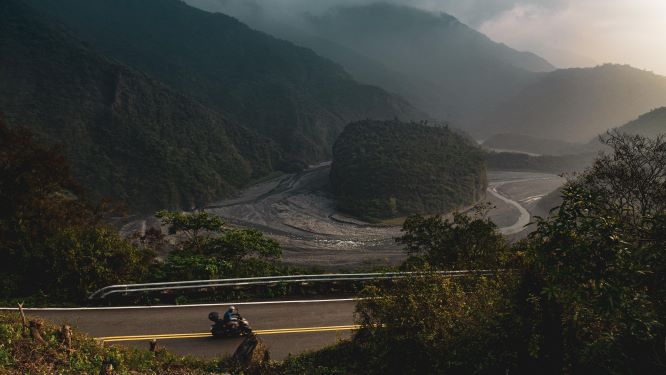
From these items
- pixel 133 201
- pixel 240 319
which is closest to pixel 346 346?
pixel 240 319

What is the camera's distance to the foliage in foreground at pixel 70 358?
8656 millimetres

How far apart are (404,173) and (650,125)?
109208 mm

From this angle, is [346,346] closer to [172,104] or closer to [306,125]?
[172,104]

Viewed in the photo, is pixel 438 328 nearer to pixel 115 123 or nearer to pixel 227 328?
pixel 227 328

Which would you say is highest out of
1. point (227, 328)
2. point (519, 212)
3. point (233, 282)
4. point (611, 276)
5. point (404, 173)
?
point (404, 173)

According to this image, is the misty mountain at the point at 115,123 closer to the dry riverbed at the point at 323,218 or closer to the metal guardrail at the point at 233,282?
the dry riverbed at the point at 323,218

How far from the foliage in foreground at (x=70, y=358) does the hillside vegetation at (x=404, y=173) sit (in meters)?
70.3

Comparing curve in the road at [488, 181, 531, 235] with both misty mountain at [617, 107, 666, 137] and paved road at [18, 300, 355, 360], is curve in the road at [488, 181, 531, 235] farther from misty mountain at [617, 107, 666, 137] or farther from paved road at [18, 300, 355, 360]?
misty mountain at [617, 107, 666, 137]

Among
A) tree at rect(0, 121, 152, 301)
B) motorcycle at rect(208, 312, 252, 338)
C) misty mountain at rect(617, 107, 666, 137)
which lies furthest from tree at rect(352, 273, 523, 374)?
misty mountain at rect(617, 107, 666, 137)

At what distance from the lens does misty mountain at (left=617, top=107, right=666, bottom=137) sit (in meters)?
142

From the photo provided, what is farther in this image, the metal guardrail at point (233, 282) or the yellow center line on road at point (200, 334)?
the metal guardrail at point (233, 282)

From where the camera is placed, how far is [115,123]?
99.0 metres

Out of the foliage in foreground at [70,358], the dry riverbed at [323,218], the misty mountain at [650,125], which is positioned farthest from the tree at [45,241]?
the misty mountain at [650,125]

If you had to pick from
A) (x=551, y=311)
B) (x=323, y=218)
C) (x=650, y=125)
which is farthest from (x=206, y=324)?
(x=650, y=125)
